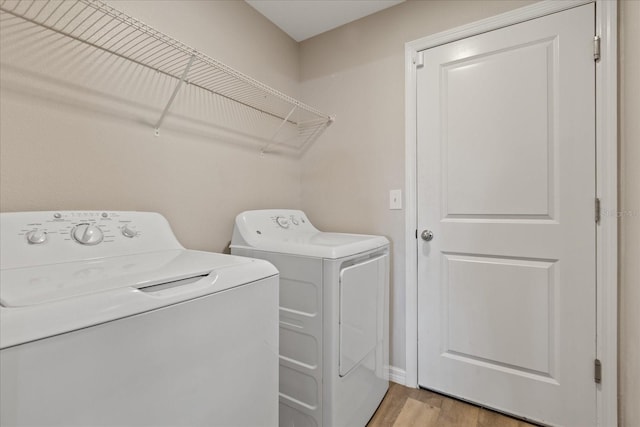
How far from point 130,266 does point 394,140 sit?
5.20 feet

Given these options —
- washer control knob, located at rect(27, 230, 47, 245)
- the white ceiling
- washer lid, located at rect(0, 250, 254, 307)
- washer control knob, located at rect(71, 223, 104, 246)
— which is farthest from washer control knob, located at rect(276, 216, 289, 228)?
the white ceiling

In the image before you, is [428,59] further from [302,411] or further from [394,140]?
[302,411]

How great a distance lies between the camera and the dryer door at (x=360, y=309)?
4.35 feet

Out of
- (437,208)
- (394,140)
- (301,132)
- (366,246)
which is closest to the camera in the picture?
(366,246)

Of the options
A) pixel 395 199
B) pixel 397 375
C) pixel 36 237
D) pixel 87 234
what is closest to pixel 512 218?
pixel 395 199

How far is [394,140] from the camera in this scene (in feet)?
6.19

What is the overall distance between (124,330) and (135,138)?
3.29 feet

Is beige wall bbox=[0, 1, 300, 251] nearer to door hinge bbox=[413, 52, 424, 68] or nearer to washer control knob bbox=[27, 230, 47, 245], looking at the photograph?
washer control knob bbox=[27, 230, 47, 245]

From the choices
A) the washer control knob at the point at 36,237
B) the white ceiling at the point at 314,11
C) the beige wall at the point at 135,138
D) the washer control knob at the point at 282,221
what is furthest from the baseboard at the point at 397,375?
the white ceiling at the point at 314,11

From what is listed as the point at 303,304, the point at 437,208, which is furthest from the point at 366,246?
the point at 437,208

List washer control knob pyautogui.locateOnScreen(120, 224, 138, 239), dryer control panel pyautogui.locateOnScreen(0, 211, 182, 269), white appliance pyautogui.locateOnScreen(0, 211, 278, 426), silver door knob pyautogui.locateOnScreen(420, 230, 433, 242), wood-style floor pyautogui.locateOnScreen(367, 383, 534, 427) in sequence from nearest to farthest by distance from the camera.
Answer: white appliance pyautogui.locateOnScreen(0, 211, 278, 426) → dryer control panel pyautogui.locateOnScreen(0, 211, 182, 269) → washer control knob pyautogui.locateOnScreen(120, 224, 138, 239) → wood-style floor pyautogui.locateOnScreen(367, 383, 534, 427) → silver door knob pyautogui.locateOnScreen(420, 230, 433, 242)

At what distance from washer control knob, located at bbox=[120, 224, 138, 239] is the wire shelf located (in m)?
0.52

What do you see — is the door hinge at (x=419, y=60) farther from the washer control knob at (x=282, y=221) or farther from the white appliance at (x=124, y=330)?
the white appliance at (x=124, y=330)

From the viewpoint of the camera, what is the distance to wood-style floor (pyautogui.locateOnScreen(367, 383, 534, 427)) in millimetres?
1516
